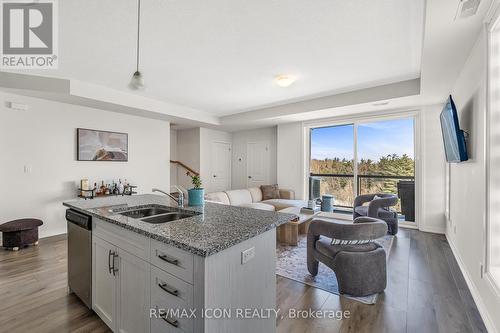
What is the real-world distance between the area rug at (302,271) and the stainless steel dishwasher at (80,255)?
1.92 m

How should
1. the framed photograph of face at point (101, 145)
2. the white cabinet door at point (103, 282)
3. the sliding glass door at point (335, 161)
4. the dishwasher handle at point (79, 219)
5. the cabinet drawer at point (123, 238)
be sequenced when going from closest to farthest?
1. the cabinet drawer at point (123, 238)
2. the white cabinet door at point (103, 282)
3. the dishwasher handle at point (79, 219)
4. the framed photograph of face at point (101, 145)
5. the sliding glass door at point (335, 161)

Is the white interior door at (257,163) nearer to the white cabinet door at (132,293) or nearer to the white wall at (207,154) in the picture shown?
the white wall at (207,154)

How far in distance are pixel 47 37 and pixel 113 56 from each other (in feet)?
2.08

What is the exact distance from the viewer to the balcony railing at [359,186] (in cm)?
493

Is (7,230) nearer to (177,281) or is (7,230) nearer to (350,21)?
(177,281)

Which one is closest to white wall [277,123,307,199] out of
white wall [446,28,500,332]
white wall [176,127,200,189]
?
white wall [176,127,200,189]

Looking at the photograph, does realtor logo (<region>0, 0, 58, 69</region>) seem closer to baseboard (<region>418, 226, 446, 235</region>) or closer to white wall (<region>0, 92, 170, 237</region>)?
white wall (<region>0, 92, 170, 237</region>)

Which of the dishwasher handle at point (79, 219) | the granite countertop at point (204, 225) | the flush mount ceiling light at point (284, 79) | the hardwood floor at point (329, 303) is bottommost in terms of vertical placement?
the hardwood floor at point (329, 303)

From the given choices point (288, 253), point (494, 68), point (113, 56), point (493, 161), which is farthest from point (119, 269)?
point (494, 68)

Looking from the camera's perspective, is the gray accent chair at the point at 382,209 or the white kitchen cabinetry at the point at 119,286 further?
the gray accent chair at the point at 382,209

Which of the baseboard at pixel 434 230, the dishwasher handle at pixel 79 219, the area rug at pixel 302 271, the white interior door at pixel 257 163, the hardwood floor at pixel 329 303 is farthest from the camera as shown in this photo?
the white interior door at pixel 257 163

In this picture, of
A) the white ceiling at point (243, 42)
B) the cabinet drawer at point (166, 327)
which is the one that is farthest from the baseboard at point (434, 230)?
the cabinet drawer at point (166, 327)

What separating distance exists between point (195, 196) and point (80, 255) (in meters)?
1.14

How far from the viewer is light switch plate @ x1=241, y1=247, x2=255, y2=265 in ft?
4.54
